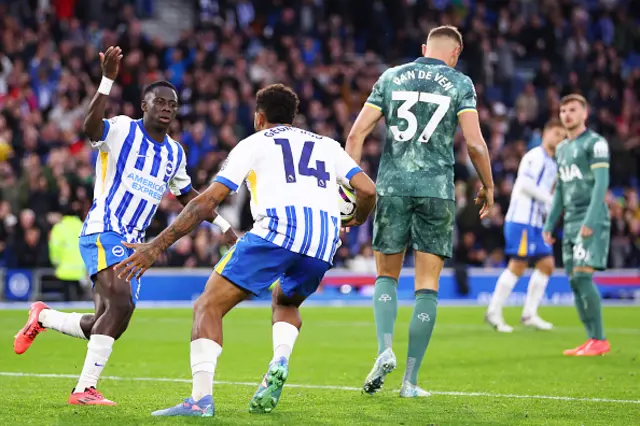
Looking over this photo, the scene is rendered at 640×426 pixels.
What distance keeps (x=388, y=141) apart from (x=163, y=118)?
1624mm

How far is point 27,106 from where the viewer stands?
2091 cm

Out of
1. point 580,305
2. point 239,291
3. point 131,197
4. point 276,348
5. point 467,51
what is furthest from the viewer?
point 467,51

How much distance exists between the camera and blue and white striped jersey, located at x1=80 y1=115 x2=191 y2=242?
7.77 m

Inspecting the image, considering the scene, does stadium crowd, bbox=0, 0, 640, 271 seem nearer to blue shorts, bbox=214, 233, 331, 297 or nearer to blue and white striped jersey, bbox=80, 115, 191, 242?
blue and white striped jersey, bbox=80, 115, 191, 242

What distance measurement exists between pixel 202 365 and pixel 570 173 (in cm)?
646

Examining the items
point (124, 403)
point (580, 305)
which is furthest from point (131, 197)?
point (580, 305)

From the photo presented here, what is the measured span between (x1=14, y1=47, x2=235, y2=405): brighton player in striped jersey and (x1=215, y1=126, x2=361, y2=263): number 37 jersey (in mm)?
1121

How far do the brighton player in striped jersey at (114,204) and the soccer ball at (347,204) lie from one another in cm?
84

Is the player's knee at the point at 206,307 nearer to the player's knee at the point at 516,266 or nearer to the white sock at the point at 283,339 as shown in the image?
the white sock at the point at 283,339

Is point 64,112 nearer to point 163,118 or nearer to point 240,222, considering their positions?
point 240,222

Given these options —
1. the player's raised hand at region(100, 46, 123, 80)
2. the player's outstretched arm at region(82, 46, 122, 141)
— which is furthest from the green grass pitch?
the player's raised hand at region(100, 46, 123, 80)

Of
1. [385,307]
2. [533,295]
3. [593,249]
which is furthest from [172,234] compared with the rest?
[533,295]

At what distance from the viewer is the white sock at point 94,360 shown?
7301 millimetres

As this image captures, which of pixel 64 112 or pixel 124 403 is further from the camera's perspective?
pixel 64 112
